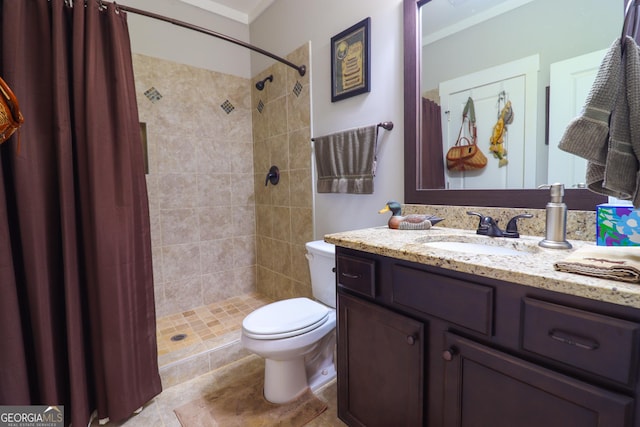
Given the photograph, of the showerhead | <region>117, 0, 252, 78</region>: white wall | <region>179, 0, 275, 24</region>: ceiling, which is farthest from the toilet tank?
<region>179, 0, 275, 24</region>: ceiling

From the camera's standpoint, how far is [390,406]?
1.01 metres

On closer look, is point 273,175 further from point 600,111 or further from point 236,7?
point 600,111

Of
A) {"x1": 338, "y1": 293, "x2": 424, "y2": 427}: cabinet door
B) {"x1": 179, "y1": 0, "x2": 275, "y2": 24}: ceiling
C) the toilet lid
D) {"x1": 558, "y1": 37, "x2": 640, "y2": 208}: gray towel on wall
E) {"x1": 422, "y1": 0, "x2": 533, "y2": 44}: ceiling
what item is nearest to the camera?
{"x1": 558, "y1": 37, "x2": 640, "y2": 208}: gray towel on wall

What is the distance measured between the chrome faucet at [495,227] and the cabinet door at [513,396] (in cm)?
48

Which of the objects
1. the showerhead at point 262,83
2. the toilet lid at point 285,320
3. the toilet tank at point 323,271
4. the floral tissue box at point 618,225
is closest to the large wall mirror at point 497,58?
the floral tissue box at point 618,225

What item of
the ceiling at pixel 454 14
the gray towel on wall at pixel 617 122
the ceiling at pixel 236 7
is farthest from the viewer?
the ceiling at pixel 236 7

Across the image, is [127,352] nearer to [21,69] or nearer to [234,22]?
[21,69]

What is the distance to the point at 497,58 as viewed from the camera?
1202 mm

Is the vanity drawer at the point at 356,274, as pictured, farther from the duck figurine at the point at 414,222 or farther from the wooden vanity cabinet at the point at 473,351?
the duck figurine at the point at 414,222

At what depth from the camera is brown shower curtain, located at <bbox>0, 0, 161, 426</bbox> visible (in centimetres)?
113

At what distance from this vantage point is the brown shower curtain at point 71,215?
3.70 feet

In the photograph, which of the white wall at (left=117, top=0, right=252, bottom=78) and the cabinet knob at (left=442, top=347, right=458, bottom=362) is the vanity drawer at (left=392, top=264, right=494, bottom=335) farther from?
the white wall at (left=117, top=0, right=252, bottom=78)

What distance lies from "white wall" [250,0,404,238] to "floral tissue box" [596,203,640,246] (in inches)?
30.1

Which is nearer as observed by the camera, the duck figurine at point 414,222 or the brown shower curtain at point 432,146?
the duck figurine at point 414,222
